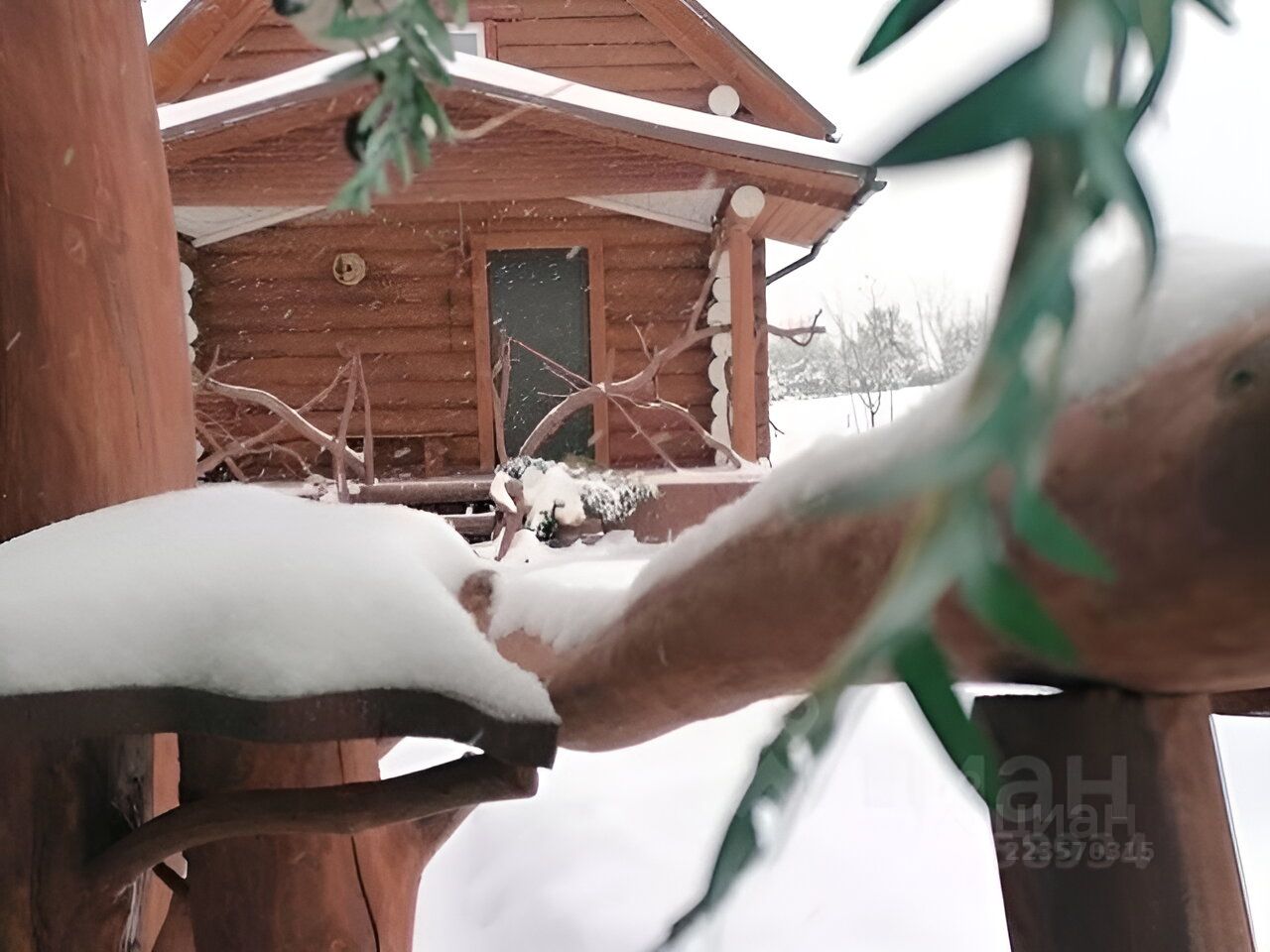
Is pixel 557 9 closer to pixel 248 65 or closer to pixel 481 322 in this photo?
pixel 248 65

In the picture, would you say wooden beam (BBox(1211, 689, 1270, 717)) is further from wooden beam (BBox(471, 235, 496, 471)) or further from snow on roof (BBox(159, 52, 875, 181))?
wooden beam (BBox(471, 235, 496, 471))

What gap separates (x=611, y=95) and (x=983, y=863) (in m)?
3.57

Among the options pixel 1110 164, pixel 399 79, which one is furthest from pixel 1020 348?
pixel 399 79

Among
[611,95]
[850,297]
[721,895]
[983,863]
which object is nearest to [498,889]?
[983,863]

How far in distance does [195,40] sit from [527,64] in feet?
6.13

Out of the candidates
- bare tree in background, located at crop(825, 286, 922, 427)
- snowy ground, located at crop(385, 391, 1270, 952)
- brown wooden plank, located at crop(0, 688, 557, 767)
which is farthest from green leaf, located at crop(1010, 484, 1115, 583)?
snowy ground, located at crop(385, 391, 1270, 952)

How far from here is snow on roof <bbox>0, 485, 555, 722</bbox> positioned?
24.2 inches

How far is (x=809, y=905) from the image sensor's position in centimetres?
183

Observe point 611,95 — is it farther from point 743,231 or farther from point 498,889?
point 498,889

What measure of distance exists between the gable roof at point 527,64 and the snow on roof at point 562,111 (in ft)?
3.40

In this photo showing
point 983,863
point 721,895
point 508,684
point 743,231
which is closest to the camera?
point 721,895

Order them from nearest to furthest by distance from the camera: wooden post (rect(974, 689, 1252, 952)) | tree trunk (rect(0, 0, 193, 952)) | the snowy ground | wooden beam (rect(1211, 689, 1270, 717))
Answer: wooden post (rect(974, 689, 1252, 952))
wooden beam (rect(1211, 689, 1270, 717))
tree trunk (rect(0, 0, 193, 952))
the snowy ground

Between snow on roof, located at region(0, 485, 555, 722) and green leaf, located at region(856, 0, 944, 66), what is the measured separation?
499mm

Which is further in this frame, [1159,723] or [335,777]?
[335,777]
